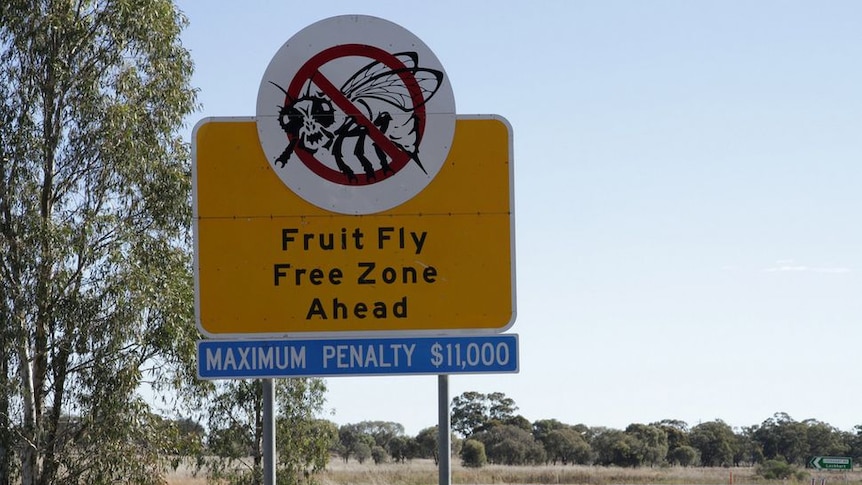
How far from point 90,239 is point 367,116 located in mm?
18407

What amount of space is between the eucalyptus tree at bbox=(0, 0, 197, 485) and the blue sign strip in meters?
17.4

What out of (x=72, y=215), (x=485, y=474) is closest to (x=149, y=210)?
(x=72, y=215)

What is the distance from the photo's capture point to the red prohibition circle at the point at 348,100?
697 centimetres

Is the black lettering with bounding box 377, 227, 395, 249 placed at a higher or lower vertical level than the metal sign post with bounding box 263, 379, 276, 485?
higher

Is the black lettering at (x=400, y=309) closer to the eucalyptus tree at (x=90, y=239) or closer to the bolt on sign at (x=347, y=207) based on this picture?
the bolt on sign at (x=347, y=207)

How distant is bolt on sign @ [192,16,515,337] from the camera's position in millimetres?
6957

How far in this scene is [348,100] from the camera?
6.98 meters

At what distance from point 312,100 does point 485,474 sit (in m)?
55.9

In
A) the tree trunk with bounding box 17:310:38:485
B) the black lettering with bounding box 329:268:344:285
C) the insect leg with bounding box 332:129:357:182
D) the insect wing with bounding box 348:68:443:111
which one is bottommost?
the tree trunk with bounding box 17:310:38:485

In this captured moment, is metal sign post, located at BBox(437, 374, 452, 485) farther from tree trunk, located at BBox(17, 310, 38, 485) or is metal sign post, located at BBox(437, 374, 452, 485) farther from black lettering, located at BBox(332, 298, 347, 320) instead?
tree trunk, located at BBox(17, 310, 38, 485)

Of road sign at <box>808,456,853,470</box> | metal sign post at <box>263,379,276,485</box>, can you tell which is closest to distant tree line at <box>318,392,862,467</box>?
road sign at <box>808,456,853,470</box>

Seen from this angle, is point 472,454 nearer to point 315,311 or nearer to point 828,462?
point 828,462

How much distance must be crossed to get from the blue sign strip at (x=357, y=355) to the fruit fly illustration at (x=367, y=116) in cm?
91

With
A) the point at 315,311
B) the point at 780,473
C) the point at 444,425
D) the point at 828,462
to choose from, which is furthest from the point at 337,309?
the point at 780,473
